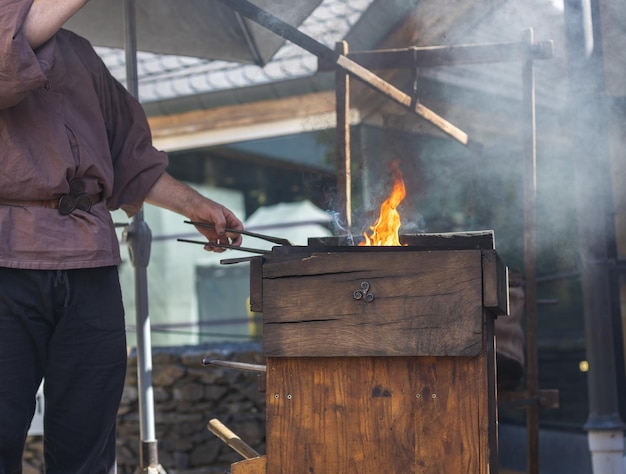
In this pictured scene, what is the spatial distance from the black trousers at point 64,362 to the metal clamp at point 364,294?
29.1 inches

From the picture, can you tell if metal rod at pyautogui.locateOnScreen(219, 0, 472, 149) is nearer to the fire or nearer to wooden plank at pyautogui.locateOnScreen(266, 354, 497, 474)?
the fire

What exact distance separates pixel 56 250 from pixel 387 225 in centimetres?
102

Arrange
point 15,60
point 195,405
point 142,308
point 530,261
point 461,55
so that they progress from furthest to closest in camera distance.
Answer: point 195,405 → point 461,55 → point 530,261 → point 142,308 → point 15,60

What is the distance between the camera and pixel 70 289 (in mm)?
2373

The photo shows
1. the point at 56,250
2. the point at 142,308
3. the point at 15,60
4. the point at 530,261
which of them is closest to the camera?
the point at 15,60

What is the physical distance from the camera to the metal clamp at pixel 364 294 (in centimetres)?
221

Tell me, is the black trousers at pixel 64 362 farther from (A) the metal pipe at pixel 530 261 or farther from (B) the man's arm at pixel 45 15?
(A) the metal pipe at pixel 530 261

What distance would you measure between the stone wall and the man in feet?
8.56

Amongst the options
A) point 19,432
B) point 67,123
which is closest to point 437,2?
point 67,123

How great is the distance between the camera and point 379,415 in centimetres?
223

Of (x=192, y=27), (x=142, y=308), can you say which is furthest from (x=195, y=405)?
(x=192, y=27)

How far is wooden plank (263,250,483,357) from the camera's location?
218 cm

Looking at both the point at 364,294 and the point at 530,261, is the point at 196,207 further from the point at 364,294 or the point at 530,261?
the point at 530,261

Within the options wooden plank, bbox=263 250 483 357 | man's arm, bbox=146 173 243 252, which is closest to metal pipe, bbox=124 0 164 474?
man's arm, bbox=146 173 243 252
